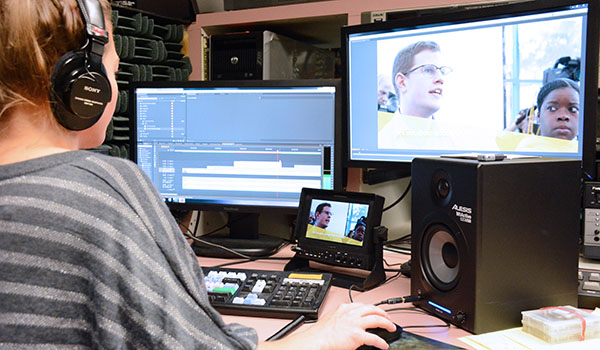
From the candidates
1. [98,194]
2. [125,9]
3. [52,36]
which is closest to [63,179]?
[98,194]

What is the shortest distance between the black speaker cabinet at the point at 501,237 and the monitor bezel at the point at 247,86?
377 mm

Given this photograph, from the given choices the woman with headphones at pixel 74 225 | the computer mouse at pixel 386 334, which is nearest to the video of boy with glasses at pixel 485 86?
the computer mouse at pixel 386 334

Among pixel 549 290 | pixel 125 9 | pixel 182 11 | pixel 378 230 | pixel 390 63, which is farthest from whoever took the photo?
pixel 182 11

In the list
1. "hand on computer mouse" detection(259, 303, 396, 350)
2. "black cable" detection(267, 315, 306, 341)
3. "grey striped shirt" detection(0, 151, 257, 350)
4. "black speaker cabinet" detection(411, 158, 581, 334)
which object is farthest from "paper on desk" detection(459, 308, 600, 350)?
"grey striped shirt" detection(0, 151, 257, 350)

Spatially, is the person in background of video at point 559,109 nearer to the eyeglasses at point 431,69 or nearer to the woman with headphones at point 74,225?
the eyeglasses at point 431,69

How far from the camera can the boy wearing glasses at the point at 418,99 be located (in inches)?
46.0

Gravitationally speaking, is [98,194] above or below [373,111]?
below

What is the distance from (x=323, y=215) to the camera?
3.84 ft

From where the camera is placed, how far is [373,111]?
1.26 metres

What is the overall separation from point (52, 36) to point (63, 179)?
0.55 ft

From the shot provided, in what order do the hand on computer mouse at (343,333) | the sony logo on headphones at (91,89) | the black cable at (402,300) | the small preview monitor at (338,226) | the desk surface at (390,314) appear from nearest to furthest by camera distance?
1. the sony logo on headphones at (91,89)
2. the hand on computer mouse at (343,333)
3. the desk surface at (390,314)
4. the black cable at (402,300)
5. the small preview monitor at (338,226)

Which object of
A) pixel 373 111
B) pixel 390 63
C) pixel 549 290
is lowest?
pixel 549 290

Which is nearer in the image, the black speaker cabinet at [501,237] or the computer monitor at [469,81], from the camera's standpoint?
the black speaker cabinet at [501,237]

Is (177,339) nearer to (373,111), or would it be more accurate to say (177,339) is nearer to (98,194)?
(98,194)
